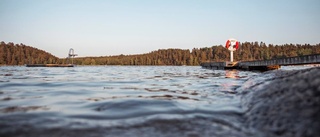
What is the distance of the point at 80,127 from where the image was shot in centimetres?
308

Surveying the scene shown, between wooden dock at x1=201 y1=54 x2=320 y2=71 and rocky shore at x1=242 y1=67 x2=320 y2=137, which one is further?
wooden dock at x1=201 y1=54 x2=320 y2=71

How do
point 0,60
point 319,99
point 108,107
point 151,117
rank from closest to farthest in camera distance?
point 319,99
point 151,117
point 108,107
point 0,60

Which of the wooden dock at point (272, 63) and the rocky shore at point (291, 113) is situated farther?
the wooden dock at point (272, 63)

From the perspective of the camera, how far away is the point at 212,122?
3.37m

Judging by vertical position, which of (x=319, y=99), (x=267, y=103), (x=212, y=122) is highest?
(x=319, y=99)

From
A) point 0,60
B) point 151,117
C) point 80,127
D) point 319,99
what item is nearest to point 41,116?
point 80,127

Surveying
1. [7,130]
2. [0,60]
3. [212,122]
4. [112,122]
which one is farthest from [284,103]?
[0,60]

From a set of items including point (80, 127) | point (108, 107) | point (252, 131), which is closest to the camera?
point (252, 131)

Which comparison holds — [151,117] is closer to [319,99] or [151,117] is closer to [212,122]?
[212,122]

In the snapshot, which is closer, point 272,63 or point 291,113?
point 291,113

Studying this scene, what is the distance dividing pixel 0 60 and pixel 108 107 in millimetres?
212946

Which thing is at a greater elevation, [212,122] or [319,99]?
[319,99]

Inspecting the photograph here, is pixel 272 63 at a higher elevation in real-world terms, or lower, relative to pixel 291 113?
higher

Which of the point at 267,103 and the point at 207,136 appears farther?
the point at 267,103
